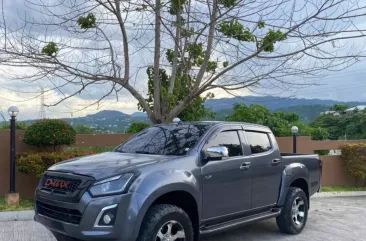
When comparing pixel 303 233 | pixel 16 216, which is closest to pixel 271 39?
pixel 303 233

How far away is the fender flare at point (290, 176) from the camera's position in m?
6.54

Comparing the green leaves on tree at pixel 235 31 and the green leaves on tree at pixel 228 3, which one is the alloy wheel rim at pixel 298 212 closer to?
the green leaves on tree at pixel 235 31

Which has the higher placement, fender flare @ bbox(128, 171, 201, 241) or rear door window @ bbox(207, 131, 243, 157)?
rear door window @ bbox(207, 131, 243, 157)

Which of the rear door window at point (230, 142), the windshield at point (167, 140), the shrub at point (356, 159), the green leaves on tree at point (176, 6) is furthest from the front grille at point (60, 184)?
the shrub at point (356, 159)

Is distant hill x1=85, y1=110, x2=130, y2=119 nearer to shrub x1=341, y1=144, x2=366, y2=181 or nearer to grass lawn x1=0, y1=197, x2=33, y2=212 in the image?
grass lawn x1=0, y1=197, x2=33, y2=212

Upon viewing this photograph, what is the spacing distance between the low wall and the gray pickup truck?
4006 millimetres

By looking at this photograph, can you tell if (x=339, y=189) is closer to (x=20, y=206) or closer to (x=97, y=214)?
(x=20, y=206)

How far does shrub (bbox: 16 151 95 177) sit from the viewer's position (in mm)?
8195

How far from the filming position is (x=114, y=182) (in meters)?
4.31

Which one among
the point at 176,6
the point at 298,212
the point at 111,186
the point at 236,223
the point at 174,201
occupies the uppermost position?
the point at 176,6

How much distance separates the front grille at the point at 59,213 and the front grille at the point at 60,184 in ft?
0.66

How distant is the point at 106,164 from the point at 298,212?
3.75 metres

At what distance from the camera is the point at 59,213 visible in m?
4.50

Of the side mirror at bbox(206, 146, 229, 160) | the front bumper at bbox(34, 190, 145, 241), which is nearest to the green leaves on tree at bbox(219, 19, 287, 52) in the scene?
the side mirror at bbox(206, 146, 229, 160)
